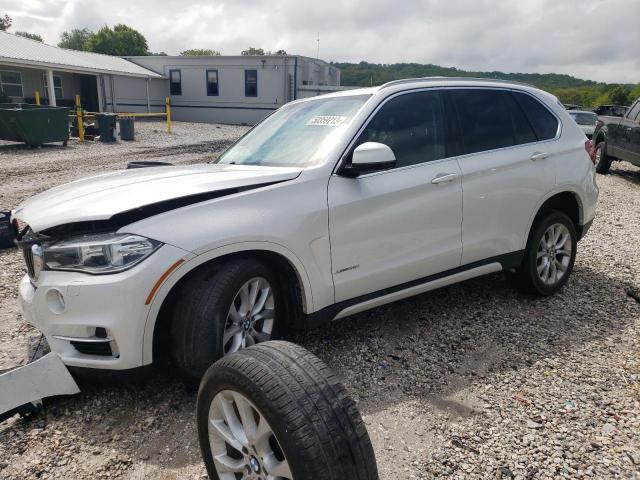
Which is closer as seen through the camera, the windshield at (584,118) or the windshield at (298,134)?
the windshield at (298,134)

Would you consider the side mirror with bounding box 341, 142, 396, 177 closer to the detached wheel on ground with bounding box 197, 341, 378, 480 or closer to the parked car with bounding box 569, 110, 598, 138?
the detached wheel on ground with bounding box 197, 341, 378, 480

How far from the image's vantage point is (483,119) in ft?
13.0

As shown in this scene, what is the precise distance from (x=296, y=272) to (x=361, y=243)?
49 centimetres

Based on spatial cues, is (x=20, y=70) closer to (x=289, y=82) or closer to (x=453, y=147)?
(x=289, y=82)

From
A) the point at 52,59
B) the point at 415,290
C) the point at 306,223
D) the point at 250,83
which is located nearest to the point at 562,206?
the point at 415,290

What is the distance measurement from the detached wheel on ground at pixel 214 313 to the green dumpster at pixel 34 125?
15.4 m

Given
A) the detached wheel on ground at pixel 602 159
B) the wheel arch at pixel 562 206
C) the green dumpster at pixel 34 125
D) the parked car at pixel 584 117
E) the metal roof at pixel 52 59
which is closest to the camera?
the wheel arch at pixel 562 206

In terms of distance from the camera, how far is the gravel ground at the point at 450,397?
2.43m

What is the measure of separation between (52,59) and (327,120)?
2515cm

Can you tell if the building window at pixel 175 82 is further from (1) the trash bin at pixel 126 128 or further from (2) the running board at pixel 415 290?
(2) the running board at pixel 415 290

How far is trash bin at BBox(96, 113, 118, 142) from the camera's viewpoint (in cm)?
1816

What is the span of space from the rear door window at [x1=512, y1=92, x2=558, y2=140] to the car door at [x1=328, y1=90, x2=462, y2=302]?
1035mm

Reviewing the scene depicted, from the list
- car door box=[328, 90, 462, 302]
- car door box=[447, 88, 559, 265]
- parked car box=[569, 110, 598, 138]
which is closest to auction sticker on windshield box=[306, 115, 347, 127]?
car door box=[328, 90, 462, 302]

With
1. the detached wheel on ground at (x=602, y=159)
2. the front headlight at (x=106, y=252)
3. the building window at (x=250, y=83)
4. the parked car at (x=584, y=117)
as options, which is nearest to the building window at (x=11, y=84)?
the building window at (x=250, y=83)
